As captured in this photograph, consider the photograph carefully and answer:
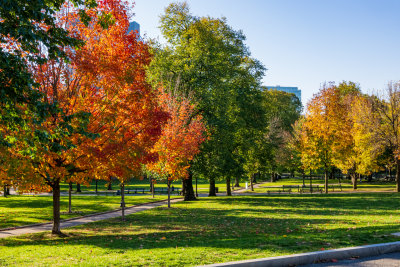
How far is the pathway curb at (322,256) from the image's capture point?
6.80m

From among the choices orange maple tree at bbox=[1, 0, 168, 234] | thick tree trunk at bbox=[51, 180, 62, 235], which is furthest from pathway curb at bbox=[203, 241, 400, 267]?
thick tree trunk at bbox=[51, 180, 62, 235]

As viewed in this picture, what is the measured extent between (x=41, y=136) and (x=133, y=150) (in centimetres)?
651

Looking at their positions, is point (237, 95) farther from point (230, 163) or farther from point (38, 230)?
point (38, 230)

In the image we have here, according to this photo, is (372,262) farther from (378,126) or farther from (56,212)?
(378,126)

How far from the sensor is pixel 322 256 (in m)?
7.32

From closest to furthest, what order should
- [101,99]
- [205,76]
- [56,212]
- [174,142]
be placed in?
[101,99] → [56,212] → [174,142] → [205,76]

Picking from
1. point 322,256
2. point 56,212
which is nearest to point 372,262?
point 322,256

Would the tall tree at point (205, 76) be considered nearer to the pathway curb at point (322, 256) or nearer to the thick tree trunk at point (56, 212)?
the thick tree trunk at point (56, 212)

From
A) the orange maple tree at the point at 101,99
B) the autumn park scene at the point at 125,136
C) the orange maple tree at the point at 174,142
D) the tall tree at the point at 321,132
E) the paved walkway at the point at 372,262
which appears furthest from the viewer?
the tall tree at the point at 321,132

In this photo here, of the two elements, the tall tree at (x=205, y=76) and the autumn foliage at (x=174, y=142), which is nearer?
the autumn foliage at (x=174, y=142)

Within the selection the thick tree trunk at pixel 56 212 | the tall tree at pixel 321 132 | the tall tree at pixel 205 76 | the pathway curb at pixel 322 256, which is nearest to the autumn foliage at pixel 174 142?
the tall tree at pixel 205 76

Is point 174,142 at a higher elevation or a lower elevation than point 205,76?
lower

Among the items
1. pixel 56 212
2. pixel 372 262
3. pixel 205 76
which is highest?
pixel 205 76

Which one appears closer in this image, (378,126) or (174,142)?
(174,142)
